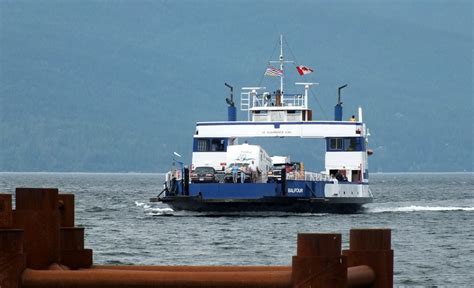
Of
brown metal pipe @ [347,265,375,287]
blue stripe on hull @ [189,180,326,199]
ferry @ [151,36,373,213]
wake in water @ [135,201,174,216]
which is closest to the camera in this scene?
brown metal pipe @ [347,265,375,287]

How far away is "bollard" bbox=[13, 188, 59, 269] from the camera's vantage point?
1384 cm

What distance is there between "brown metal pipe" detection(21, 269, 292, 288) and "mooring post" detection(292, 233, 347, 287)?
25 centimetres

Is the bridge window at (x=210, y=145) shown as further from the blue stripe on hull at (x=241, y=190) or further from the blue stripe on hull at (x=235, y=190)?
the blue stripe on hull at (x=235, y=190)

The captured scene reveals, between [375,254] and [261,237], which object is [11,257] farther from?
[261,237]

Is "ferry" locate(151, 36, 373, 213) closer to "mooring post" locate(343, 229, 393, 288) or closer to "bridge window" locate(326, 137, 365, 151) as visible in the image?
"bridge window" locate(326, 137, 365, 151)

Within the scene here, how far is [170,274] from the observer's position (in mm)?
13281

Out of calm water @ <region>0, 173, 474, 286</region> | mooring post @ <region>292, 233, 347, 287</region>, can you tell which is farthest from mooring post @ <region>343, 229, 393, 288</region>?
calm water @ <region>0, 173, 474, 286</region>

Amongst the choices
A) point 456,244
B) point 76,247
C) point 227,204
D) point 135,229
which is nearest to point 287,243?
point 456,244

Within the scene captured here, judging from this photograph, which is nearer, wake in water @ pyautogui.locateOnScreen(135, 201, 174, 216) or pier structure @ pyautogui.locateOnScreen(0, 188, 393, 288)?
pier structure @ pyautogui.locateOnScreen(0, 188, 393, 288)

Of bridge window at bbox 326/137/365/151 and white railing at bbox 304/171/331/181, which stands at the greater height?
bridge window at bbox 326/137/365/151

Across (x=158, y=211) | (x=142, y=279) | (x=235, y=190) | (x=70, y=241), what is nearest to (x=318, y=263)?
(x=142, y=279)

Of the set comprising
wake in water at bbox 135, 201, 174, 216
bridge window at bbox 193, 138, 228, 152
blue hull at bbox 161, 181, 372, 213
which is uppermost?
bridge window at bbox 193, 138, 228, 152

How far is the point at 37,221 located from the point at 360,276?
2772 mm

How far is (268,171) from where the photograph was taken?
63.9 m
